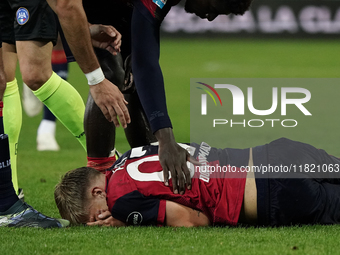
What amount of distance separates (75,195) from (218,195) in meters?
0.71

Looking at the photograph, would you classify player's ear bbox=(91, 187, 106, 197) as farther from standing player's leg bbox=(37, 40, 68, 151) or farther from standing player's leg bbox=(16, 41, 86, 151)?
standing player's leg bbox=(37, 40, 68, 151)

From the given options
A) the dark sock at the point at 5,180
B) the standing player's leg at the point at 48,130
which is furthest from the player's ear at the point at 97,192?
the standing player's leg at the point at 48,130

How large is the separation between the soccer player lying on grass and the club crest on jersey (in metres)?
1.10

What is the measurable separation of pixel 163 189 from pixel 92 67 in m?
0.67

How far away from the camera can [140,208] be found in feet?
8.55

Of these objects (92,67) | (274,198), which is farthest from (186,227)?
(92,67)

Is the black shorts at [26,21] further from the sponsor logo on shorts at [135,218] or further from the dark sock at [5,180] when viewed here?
the sponsor logo on shorts at [135,218]

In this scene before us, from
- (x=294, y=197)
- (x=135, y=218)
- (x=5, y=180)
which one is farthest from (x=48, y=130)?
(x=294, y=197)

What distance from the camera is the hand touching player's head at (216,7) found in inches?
110

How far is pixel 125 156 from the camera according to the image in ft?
9.52

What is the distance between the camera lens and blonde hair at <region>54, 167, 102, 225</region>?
9.13ft

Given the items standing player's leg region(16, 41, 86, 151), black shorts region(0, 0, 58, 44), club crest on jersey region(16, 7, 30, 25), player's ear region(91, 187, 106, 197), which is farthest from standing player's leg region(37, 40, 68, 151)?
player's ear region(91, 187, 106, 197)

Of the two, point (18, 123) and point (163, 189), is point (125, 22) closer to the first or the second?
point (18, 123)

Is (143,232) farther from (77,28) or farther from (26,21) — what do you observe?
(26,21)
